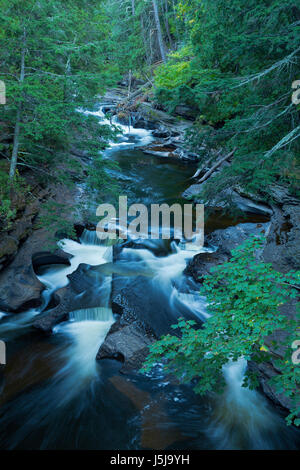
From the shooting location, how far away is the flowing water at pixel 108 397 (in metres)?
3.89

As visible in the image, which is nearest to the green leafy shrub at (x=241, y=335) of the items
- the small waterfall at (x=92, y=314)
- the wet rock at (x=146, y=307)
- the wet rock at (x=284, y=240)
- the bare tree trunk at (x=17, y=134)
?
the wet rock at (x=146, y=307)

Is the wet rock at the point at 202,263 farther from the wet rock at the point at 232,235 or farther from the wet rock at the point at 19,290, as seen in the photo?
the wet rock at the point at 19,290

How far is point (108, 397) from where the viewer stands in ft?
14.7

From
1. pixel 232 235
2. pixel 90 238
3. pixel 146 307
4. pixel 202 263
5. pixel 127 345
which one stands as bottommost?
pixel 127 345

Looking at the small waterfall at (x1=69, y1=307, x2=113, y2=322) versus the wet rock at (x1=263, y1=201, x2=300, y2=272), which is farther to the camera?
the small waterfall at (x1=69, y1=307, x2=113, y2=322)

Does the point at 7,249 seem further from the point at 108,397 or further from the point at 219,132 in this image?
the point at 219,132

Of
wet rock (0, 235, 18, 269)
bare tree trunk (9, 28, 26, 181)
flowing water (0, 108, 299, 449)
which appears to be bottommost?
flowing water (0, 108, 299, 449)

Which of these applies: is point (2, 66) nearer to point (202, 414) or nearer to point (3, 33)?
point (3, 33)

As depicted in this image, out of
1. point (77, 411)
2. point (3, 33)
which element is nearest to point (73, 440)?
point (77, 411)

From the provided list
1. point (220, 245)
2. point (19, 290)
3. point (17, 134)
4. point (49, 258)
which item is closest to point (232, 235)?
point (220, 245)

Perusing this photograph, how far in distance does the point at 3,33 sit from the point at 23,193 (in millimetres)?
3481

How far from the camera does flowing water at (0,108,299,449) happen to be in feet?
12.8

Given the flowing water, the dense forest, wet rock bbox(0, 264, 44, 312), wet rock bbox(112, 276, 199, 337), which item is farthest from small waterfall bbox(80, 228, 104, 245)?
wet rock bbox(0, 264, 44, 312)

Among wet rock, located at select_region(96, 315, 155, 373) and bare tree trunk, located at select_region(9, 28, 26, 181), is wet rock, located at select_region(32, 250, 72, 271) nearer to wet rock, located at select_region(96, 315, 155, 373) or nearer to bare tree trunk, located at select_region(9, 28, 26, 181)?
bare tree trunk, located at select_region(9, 28, 26, 181)
